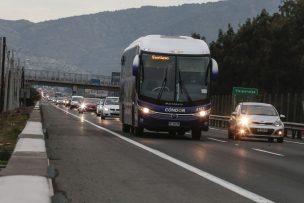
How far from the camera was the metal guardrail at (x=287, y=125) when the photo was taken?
38388 mm

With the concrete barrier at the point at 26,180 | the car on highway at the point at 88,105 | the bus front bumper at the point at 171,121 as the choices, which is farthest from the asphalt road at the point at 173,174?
the car on highway at the point at 88,105

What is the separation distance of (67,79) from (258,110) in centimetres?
15626

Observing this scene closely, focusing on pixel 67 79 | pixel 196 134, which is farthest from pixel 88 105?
pixel 67 79

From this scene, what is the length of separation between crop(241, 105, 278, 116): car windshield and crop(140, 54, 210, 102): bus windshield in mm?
3542

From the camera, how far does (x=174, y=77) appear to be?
28.0m

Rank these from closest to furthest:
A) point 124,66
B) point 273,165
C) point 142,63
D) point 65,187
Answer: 1. point 65,187
2. point 273,165
3. point 142,63
4. point 124,66

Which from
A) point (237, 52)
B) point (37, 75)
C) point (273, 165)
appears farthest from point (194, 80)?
point (37, 75)

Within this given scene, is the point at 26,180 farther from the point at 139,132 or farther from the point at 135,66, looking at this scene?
the point at 139,132

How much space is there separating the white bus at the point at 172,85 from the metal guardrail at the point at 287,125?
36.8 feet

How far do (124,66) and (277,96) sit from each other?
17.4m

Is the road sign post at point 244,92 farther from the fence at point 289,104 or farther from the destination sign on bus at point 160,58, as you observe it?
the destination sign on bus at point 160,58

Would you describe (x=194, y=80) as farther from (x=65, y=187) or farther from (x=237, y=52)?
(x=237, y=52)

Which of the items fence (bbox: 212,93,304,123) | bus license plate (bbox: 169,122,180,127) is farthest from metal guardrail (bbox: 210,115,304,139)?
bus license plate (bbox: 169,122,180,127)

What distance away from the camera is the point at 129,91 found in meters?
30.1
